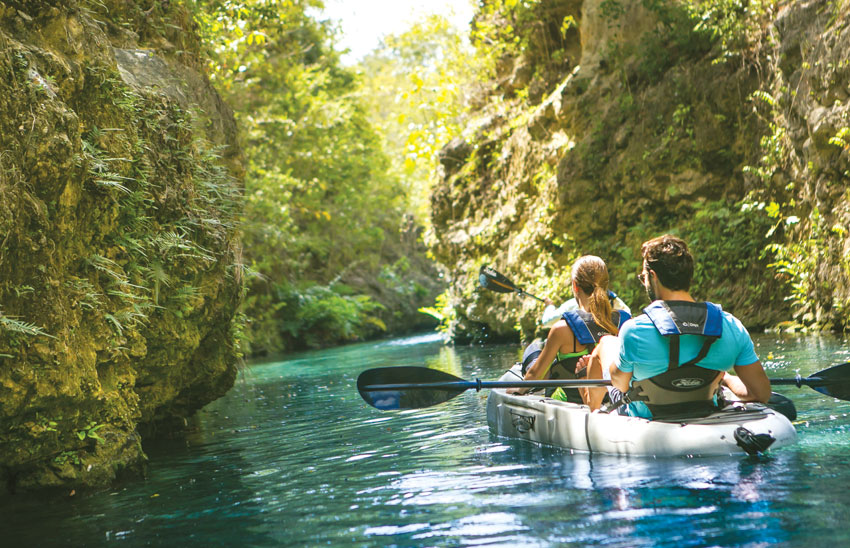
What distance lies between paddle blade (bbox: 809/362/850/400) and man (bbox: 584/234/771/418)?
0.89 meters

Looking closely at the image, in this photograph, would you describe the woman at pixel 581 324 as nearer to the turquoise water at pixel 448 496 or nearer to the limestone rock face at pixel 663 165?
the turquoise water at pixel 448 496

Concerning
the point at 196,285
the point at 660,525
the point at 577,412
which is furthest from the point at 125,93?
the point at 660,525

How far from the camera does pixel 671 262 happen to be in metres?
4.26

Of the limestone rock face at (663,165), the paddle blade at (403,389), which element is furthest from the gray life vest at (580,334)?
the limestone rock face at (663,165)

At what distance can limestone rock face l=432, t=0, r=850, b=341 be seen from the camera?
10375 millimetres

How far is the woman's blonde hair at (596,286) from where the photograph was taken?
5457 mm

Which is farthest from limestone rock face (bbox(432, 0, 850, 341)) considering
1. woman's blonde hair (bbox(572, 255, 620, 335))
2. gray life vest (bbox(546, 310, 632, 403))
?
woman's blonde hair (bbox(572, 255, 620, 335))

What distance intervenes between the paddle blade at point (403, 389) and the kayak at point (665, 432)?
0.75m

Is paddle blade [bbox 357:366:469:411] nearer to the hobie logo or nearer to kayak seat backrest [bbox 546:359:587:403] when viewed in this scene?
kayak seat backrest [bbox 546:359:587:403]

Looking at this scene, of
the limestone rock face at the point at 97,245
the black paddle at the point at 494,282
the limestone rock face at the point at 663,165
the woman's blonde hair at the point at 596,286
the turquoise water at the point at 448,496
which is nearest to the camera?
the turquoise water at the point at 448,496

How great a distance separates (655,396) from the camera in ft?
15.2

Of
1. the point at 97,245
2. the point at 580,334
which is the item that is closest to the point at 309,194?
the point at 97,245

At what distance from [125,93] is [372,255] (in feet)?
79.9

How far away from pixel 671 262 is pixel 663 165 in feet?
31.3
